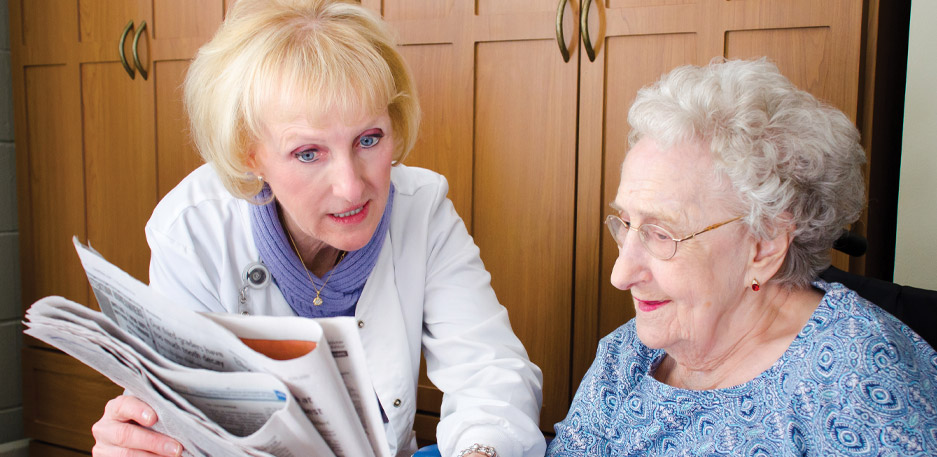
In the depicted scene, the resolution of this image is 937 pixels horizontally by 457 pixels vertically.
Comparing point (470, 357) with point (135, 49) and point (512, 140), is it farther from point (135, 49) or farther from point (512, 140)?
point (135, 49)

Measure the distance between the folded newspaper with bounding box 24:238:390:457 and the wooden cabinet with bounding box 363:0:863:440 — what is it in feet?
3.71

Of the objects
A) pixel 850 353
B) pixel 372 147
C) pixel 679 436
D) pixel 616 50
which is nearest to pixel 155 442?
pixel 372 147

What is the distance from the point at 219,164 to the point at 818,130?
94 centimetres

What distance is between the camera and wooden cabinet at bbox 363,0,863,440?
1.74 metres

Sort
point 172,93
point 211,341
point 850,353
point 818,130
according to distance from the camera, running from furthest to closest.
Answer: point 172,93, point 818,130, point 850,353, point 211,341

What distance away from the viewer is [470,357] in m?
1.31

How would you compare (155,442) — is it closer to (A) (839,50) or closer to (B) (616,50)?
(B) (616,50)

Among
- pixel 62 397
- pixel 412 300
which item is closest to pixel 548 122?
pixel 412 300

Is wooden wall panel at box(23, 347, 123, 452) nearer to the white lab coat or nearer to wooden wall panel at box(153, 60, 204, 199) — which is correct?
wooden wall panel at box(153, 60, 204, 199)

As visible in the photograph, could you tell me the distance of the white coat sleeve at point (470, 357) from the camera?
3.85 ft

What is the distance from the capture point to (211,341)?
2.64 feet

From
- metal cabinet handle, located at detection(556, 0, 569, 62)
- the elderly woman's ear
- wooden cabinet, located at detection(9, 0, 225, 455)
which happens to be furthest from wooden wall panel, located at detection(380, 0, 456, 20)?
the elderly woman's ear

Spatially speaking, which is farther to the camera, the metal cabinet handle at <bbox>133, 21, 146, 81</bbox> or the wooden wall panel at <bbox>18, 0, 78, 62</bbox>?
the wooden wall panel at <bbox>18, 0, 78, 62</bbox>

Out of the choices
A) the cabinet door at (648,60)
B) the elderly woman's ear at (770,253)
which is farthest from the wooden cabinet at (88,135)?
the elderly woman's ear at (770,253)
